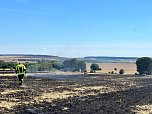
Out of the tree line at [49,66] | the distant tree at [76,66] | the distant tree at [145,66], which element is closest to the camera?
the distant tree at [145,66]

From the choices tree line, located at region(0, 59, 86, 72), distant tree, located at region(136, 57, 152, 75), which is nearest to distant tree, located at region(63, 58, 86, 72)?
tree line, located at region(0, 59, 86, 72)

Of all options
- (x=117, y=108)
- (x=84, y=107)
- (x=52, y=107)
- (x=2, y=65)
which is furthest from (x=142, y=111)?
(x=2, y=65)

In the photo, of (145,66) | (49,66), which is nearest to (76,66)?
(49,66)

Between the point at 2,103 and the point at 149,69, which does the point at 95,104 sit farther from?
the point at 149,69

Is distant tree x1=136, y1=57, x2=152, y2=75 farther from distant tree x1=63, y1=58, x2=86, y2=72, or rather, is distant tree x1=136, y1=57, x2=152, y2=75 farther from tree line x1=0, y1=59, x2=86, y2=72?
Answer: distant tree x1=63, y1=58, x2=86, y2=72

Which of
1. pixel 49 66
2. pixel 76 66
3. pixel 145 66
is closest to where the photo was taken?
pixel 145 66

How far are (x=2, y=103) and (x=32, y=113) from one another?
4265 mm

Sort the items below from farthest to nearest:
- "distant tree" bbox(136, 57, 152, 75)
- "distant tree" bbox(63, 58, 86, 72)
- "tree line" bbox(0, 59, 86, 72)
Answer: "distant tree" bbox(63, 58, 86, 72) → "tree line" bbox(0, 59, 86, 72) → "distant tree" bbox(136, 57, 152, 75)

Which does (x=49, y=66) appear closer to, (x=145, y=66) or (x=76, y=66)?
(x=76, y=66)

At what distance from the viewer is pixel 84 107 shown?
20516mm

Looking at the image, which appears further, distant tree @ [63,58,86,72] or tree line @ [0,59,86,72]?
distant tree @ [63,58,86,72]

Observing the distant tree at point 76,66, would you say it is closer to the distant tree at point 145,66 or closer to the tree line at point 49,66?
the tree line at point 49,66

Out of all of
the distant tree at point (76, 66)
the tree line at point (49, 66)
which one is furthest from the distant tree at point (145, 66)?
the distant tree at point (76, 66)

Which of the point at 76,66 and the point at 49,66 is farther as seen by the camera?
the point at 76,66
